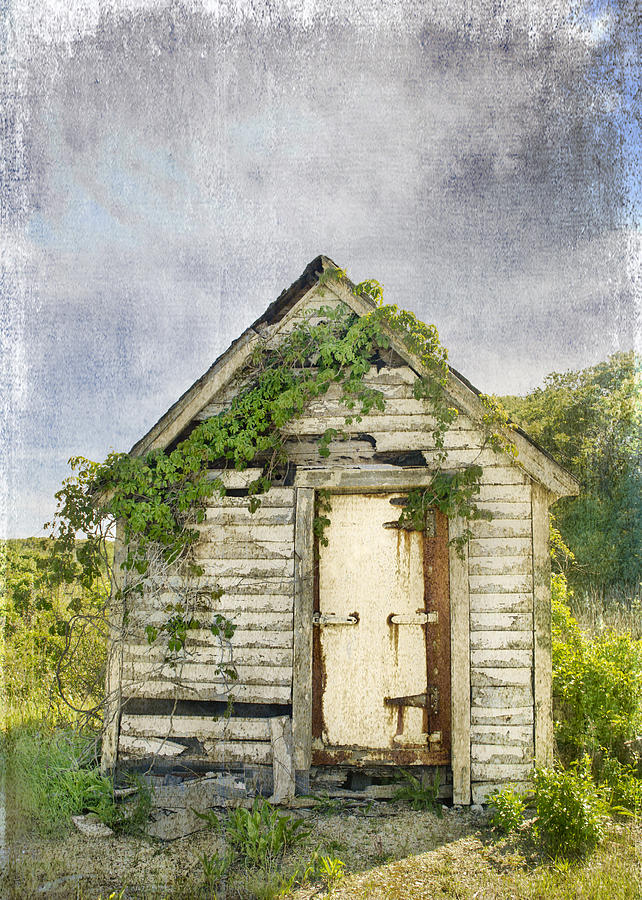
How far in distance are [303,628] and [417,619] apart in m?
1.00

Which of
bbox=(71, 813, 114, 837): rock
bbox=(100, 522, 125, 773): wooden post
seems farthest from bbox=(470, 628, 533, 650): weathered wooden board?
bbox=(71, 813, 114, 837): rock

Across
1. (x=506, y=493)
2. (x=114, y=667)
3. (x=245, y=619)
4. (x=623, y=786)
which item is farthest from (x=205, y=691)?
(x=623, y=786)

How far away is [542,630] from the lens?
5.15 m

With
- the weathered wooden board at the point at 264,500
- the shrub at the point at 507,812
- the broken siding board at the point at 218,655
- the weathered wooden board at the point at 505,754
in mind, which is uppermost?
the weathered wooden board at the point at 264,500

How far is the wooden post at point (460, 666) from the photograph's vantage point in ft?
16.5

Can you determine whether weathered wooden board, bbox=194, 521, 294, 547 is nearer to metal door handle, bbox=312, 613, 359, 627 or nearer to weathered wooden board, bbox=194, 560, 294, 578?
weathered wooden board, bbox=194, 560, 294, 578

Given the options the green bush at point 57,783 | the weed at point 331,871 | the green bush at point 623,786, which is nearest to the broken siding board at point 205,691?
the green bush at point 57,783

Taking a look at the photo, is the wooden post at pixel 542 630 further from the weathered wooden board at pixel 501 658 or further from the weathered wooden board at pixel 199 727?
the weathered wooden board at pixel 199 727

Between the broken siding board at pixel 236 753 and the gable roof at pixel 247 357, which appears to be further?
the gable roof at pixel 247 357

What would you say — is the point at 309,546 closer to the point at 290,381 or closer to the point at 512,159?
the point at 290,381

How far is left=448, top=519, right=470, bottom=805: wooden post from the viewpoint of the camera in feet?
16.5

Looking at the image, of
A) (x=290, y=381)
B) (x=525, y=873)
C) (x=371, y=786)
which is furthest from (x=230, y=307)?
(x=525, y=873)

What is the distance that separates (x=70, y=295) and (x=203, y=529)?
3.22 metres

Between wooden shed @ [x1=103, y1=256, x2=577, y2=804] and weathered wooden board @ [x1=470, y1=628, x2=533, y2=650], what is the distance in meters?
0.01
